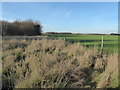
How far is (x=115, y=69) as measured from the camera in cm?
382

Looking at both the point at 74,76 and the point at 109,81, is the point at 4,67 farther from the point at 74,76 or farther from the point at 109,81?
the point at 109,81

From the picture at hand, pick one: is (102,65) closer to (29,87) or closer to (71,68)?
(71,68)

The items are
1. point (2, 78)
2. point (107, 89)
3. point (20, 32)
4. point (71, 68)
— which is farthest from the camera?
point (20, 32)

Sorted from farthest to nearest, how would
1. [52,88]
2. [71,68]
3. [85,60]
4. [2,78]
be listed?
[85,60]
[71,68]
[2,78]
[52,88]

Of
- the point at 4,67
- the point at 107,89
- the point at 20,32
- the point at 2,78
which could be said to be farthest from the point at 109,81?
the point at 20,32

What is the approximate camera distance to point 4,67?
4.16 meters

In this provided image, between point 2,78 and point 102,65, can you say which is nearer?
point 2,78

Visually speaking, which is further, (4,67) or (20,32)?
(20,32)

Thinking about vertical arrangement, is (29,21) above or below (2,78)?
above

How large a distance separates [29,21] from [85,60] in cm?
3433

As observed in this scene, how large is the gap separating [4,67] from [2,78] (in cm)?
67

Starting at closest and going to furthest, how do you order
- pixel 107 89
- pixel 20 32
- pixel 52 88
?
pixel 52 88 < pixel 107 89 < pixel 20 32

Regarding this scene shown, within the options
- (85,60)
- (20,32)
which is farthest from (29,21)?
(85,60)

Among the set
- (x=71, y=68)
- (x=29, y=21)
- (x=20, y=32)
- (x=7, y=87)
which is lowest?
(x=7, y=87)
